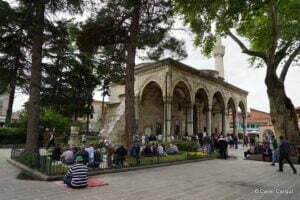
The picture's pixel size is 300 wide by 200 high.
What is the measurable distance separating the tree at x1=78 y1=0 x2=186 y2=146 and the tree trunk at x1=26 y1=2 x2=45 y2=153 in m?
1.99

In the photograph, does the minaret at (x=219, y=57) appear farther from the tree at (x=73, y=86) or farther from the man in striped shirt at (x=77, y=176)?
the man in striped shirt at (x=77, y=176)

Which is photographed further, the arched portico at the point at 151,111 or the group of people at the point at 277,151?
the arched portico at the point at 151,111

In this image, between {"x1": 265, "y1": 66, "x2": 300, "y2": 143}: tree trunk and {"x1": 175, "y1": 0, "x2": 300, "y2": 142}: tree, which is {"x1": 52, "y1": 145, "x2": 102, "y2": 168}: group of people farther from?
{"x1": 265, "y1": 66, "x2": 300, "y2": 143}: tree trunk

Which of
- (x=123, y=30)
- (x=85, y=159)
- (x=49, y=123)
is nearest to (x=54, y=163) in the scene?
(x=85, y=159)

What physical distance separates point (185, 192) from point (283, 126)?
9563mm

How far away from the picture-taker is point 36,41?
404 inches

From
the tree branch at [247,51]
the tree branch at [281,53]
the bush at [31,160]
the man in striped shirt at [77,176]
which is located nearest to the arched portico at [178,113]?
the tree branch at [247,51]

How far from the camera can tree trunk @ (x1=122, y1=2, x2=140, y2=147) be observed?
1047 centimetres

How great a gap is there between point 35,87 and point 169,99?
38.9 feet

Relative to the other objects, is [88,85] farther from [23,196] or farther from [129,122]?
[23,196]

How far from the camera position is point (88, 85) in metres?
28.3

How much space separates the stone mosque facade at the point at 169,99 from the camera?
1966 cm

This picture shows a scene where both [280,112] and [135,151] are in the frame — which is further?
[280,112]

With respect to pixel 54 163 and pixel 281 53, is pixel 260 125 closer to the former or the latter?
pixel 281 53
